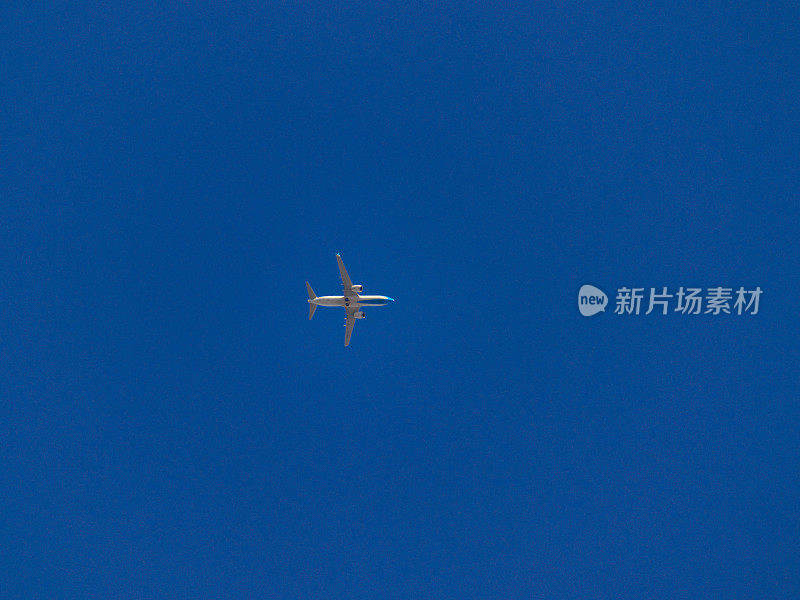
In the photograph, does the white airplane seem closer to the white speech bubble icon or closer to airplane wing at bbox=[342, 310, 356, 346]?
airplane wing at bbox=[342, 310, 356, 346]

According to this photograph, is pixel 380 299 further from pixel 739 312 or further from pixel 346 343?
pixel 739 312

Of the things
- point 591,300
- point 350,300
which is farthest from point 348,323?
point 591,300

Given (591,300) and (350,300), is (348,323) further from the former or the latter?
(591,300)

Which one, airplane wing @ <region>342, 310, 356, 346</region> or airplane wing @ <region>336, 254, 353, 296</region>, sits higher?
airplane wing @ <region>336, 254, 353, 296</region>

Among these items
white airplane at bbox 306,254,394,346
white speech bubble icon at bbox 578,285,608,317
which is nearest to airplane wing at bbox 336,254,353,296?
white airplane at bbox 306,254,394,346

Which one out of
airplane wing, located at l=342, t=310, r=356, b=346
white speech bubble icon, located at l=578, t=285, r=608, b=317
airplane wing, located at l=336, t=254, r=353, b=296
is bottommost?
airplane wing, located at l=342, t=310, r=356, b=346

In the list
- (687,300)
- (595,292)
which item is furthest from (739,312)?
(595,292)

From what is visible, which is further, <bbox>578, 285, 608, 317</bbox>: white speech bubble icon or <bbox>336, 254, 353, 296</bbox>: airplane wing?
<bbox>578, 285, 608, 317</bbox>: white speech bubble icon
